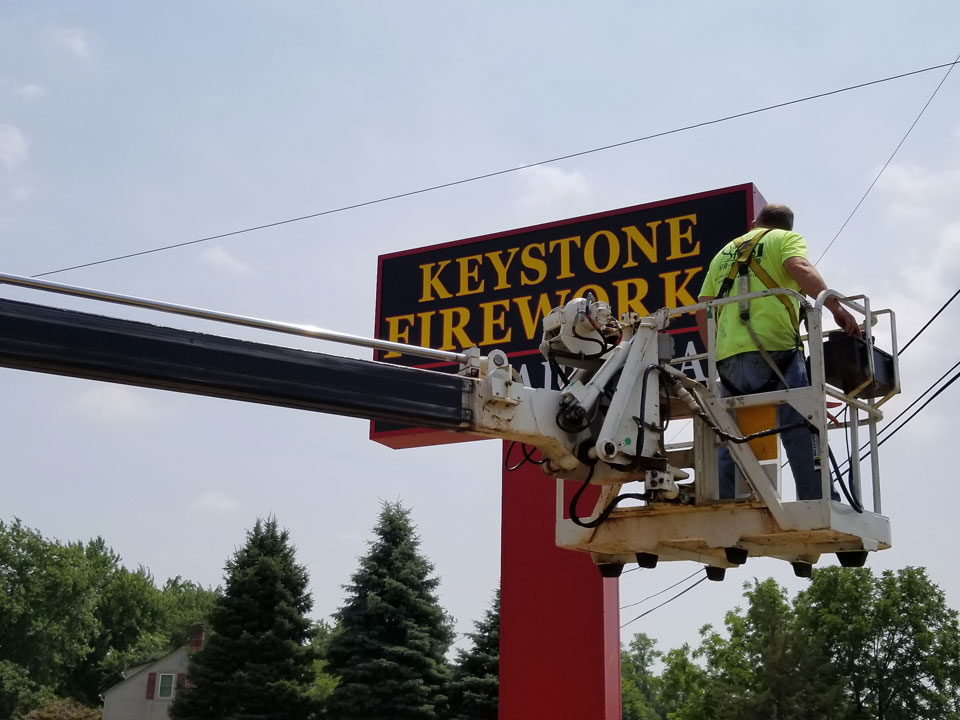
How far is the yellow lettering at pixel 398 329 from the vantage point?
14.4 m

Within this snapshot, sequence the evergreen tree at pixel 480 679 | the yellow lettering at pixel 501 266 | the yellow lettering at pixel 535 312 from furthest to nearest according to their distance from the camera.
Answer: the evergreen tree at pixel 480 679 → the yellow lettering at pixel 501 266 → the yellow lettering at pixel 535 312

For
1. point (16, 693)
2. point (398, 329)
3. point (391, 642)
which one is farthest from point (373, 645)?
point (16, 693)

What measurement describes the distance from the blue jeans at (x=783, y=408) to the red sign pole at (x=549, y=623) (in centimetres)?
386

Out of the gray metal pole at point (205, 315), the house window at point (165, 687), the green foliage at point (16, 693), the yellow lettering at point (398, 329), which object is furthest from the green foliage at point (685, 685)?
the gray metal pole at point (205, 315)

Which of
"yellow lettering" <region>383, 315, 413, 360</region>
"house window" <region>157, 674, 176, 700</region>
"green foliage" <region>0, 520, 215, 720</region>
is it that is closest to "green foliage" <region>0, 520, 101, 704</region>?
"green foliage" <region>0, 520, 215, 720</region>

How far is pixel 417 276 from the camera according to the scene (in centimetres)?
1452

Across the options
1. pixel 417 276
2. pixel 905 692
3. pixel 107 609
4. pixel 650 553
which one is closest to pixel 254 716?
pixel 417 276

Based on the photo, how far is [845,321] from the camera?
6.95 m

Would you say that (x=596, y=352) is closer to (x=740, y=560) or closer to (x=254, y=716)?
(x=740, y=560)

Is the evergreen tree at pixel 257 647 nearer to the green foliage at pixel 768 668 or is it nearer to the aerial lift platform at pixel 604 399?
the green foliage at pixel 768 668

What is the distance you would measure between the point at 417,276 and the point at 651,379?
26.5ft

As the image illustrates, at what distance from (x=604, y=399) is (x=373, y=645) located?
25.0 meters

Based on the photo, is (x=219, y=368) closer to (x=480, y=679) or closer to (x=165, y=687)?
(x=480, y=679)

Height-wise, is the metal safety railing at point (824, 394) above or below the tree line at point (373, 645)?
below
